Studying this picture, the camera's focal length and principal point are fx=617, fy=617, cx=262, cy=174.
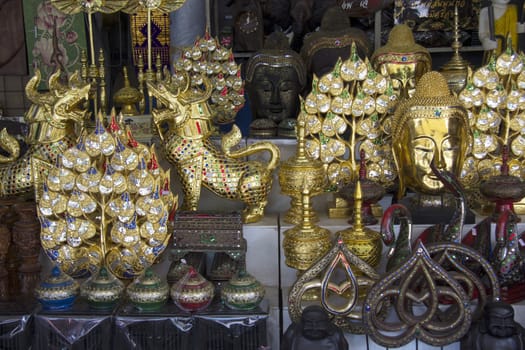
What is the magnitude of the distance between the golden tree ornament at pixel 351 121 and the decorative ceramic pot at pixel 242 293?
71cm

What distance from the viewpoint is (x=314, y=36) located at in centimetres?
279

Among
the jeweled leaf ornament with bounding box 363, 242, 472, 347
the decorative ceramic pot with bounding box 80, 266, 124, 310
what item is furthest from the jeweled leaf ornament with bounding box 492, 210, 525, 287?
the decorative ceramic pot with bounding box 80, 266, 124, 310

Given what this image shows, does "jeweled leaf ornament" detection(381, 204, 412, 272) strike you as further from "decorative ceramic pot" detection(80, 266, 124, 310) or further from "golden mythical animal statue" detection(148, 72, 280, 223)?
"decorative ceramic pot" detection(80, 266, 124, 310)

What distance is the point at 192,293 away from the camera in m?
1.65

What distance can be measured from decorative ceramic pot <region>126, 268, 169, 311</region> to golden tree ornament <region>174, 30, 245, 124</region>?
104 cm

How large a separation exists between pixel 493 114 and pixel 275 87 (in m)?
0.88

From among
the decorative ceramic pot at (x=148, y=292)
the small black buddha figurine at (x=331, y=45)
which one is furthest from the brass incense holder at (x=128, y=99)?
the decorative ceramic pot at (x=148, y=292)

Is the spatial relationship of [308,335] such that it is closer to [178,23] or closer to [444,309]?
[444,309]

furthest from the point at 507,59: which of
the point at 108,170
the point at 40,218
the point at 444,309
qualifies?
the point at 40,218

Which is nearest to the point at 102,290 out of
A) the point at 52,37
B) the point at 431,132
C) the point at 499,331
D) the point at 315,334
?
the point at 315,334

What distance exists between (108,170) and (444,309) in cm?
106

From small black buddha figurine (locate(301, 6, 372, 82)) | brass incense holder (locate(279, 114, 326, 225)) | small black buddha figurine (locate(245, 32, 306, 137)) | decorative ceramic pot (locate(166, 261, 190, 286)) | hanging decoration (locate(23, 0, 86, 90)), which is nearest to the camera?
decorative ceramic pot (locate(166, 261, 190, 286))

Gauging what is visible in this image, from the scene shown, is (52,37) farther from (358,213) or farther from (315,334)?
(315,334)

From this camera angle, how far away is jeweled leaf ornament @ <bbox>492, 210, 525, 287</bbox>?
1.75 metres
